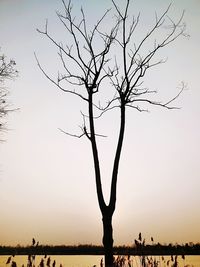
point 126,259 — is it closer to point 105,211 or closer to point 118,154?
point 105,211

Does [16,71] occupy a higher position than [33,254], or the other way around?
[16,71]

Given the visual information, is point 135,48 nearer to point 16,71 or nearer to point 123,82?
point 123,82

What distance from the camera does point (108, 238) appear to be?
31.0 ft

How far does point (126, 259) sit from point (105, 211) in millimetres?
2379

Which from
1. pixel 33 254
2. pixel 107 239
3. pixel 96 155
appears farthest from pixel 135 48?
pixel 33 254

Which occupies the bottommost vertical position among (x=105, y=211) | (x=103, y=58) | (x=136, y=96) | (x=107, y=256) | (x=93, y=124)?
(x=107, y=256)

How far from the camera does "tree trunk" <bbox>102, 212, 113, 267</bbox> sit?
30.5 feet

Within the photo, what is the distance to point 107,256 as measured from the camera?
30.5 ft

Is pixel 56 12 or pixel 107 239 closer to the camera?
pixel 107 239

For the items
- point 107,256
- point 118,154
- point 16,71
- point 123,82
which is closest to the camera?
point 107,256

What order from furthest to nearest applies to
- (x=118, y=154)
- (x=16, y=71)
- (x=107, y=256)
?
(x=16, y=71) → (x=118, y=154) → (x=107, y=256)

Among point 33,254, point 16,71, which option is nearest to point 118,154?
point 33,254

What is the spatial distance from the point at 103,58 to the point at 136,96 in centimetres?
141

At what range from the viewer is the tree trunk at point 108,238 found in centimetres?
929
